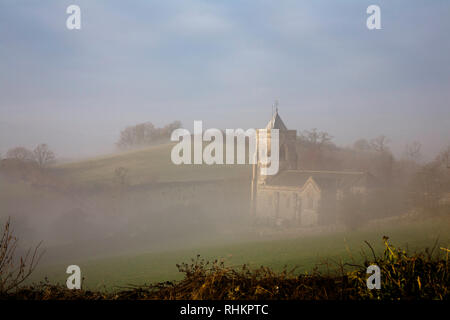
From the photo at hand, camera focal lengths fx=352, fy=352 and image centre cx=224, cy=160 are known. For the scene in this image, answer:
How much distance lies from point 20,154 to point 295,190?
30.3m

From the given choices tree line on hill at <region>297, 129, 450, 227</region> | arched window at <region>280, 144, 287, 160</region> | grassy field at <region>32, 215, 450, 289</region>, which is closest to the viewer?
grassy field at <region>32, 215, 450, 289</region>

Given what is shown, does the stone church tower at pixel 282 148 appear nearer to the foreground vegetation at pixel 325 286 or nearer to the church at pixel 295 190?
the church at pixel 295 190

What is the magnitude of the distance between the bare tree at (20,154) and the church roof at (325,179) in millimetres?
Result: 27790

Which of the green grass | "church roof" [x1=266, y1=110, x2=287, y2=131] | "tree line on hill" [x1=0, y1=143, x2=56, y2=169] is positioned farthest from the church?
"tree line on hill" [x1=0, y1=143, x2=56, y2=169]

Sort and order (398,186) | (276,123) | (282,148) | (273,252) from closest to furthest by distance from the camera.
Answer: (273,252) < (398,186) < (276,123) < (282,148)

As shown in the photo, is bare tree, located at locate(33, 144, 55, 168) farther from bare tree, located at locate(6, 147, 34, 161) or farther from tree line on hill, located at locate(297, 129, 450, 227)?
tree line on hill, located at locate(297, 129, 450, 227)

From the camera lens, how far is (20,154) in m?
37.9

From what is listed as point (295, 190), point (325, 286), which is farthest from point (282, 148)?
point (325, 286)

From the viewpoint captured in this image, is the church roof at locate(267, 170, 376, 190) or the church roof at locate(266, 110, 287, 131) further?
the church roof at locate(266, 110, 287, 131)

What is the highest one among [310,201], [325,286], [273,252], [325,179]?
[325,286]

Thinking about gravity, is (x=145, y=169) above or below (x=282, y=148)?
below

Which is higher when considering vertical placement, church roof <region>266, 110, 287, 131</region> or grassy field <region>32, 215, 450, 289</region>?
church roof <region>266, 110, 287, 131</region>

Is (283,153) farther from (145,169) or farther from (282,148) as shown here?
(145,169)

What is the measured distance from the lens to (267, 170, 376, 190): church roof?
35.5 metres
